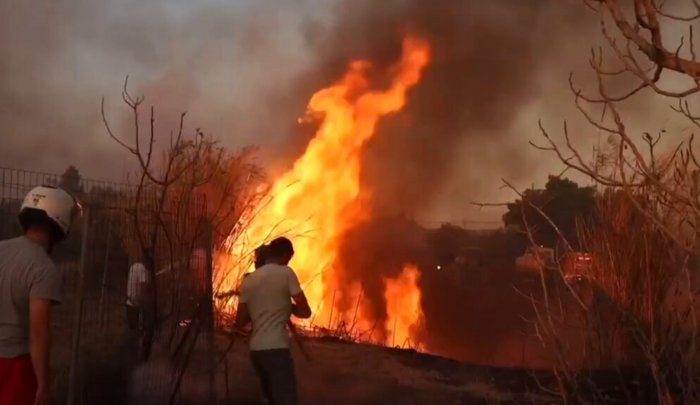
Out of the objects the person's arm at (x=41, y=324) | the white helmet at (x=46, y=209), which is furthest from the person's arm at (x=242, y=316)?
the person's arm at (x=41, y=324)

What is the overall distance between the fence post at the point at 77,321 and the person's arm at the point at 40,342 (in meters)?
2.59

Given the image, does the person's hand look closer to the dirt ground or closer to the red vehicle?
the red vehicle

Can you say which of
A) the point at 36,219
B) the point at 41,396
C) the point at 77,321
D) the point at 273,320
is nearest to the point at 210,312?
the point at 77,321

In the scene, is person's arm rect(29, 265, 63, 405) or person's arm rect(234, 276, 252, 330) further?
person's arm rect(234, 276, 252, 330)

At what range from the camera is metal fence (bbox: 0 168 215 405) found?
21.6 ft

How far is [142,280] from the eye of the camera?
727 centimetres

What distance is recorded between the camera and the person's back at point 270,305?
6.20 m

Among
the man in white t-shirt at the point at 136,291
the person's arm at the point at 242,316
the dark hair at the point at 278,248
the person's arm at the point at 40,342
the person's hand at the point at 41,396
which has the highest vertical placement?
the dark hair at the point at 278,248

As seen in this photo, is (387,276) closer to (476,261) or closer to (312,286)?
(312,286)

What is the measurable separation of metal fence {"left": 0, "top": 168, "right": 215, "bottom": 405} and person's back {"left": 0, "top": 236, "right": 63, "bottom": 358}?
8.22 feet

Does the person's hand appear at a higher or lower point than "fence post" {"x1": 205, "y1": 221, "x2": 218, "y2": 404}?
lower

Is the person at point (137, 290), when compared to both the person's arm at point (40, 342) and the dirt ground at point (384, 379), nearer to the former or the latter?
the dirt ground at point (384, 379)

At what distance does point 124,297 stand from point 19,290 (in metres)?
3.28

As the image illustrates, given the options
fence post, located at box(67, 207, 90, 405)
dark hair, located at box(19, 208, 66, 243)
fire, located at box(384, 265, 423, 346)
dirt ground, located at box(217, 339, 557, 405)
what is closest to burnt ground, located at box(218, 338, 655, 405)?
dirt ground, located at box(217, 339, 557, 405)
